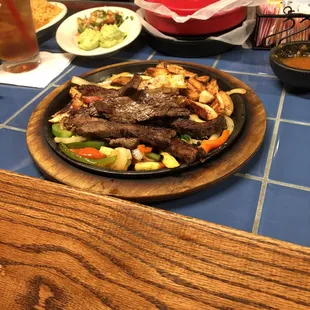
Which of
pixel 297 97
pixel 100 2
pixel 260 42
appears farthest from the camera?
pixel 100 2

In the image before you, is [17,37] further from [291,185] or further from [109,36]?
[291,185]

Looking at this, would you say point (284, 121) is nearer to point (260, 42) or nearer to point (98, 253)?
point (260, 42)

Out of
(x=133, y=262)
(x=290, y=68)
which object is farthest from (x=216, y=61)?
(x=133, y=262)

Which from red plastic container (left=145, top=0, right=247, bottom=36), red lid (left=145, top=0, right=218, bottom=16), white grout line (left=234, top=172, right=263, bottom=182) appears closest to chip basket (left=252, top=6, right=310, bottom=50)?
red plastic container (left=145, top=0, right=247, bottom=36)

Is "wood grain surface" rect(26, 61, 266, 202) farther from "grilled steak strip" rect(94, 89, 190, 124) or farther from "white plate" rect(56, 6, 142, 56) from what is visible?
"white plate" rect(56, 6, 142, 56)

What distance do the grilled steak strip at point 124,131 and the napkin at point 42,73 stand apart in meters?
0.60

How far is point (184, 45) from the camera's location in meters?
1.75

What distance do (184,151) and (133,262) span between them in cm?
40

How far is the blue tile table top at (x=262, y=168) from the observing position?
994 mm

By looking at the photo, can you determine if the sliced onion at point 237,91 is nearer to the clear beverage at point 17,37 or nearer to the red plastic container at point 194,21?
the red plastic container at point 194,21

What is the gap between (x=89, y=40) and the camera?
5.93 feet

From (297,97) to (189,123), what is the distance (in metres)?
0.51

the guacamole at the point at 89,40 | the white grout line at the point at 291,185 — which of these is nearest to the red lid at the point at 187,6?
the guacamole at the point at 89,40

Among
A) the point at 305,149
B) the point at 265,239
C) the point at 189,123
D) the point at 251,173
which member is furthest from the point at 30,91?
the point at 265,239
